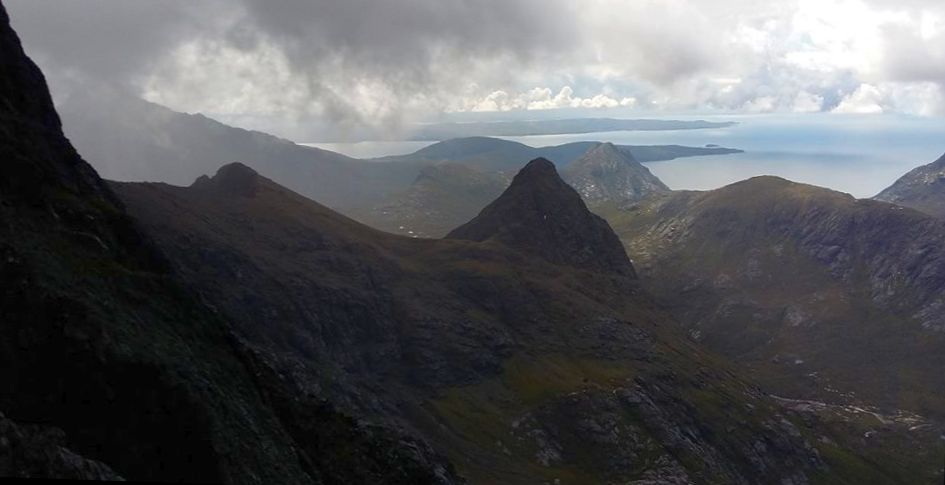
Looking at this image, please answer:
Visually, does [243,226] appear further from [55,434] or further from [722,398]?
[55,434]

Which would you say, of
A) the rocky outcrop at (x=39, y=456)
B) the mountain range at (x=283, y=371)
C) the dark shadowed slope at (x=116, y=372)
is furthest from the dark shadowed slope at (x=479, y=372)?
the rocky outcrop at (x=39, y=456)

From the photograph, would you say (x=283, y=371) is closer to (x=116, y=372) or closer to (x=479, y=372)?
(x=116, y=372)

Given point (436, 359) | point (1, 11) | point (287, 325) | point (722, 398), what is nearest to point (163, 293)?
point (1, 11)

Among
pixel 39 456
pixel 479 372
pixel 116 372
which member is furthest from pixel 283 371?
pixel 479 372

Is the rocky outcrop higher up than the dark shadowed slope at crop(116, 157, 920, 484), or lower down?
higher up

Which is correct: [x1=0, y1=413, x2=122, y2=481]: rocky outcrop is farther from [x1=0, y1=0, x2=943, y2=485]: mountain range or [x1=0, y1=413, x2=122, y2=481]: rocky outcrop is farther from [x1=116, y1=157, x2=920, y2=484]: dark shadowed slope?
[x1=116, y1=157, x2=920, y2=484]: dark shadowed slope

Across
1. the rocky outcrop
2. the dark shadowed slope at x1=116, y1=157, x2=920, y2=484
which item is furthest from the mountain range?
the dark shadowed slope at x1=116, y1=157, x2=920, y2=484

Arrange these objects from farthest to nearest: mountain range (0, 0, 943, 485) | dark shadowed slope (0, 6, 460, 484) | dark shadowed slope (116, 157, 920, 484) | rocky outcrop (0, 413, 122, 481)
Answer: dark shadowed slope (116, 157, 920, 484) → mountain range (0, 0, 943, 485) → dark shadowed slope (0, 6, 460, 484) → rocky outcrop (0, 413, 122, 481)
